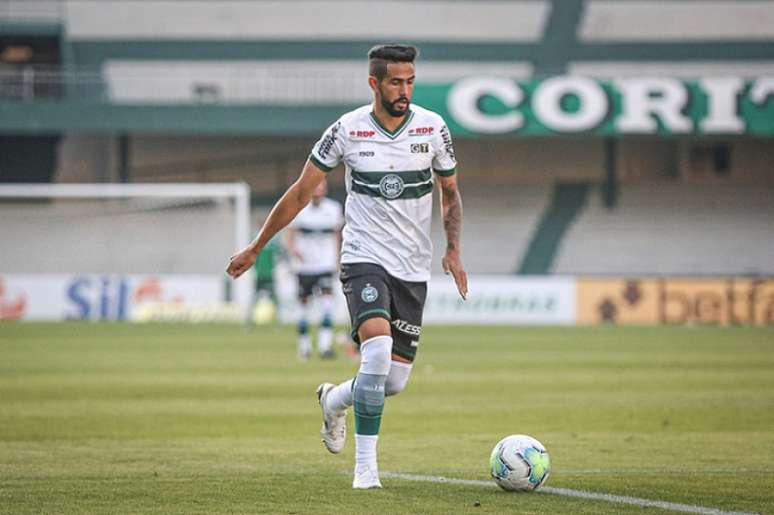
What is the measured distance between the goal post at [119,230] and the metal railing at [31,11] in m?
8.23

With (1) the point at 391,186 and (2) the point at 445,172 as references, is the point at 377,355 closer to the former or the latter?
(1) the point at 391,186

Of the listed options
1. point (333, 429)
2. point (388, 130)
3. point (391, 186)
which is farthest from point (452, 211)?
point (333, 429)

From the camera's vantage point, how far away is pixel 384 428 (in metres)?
11.6

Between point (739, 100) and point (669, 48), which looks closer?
point (739, 100)

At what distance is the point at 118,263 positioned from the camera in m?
36.9

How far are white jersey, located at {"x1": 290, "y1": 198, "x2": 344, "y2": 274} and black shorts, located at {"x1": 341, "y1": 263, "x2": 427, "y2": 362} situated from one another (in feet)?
38.5

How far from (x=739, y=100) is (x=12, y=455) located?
1277 inches

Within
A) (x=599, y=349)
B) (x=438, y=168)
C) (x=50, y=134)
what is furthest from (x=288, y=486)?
(x=50, y=134)

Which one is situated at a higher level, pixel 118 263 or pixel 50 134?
pixel 50 134

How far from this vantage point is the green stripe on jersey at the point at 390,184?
26.8 ft

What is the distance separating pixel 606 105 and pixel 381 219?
3220 cm

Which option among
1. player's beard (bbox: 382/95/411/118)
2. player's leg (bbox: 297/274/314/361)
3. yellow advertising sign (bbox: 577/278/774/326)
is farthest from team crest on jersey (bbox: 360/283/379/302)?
yellow advertising sign (bbox: 577/278/774/326)

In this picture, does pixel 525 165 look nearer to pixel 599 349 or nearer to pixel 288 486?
pixel 599 349

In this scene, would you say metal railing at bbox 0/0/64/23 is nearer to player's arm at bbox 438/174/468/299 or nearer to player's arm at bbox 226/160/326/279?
player's arm at bbox 438/174/468/299
